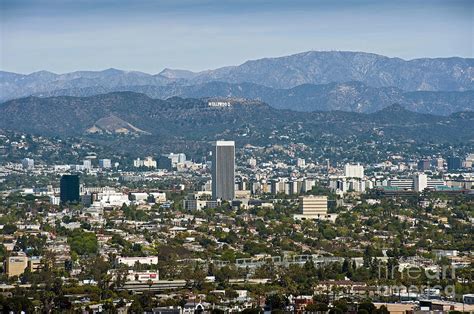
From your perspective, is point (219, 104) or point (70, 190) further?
point (219, 104)

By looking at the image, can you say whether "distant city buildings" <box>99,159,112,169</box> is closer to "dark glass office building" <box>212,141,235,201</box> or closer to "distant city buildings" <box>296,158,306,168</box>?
"distant city buildings" <box>296,158,306,168</box>

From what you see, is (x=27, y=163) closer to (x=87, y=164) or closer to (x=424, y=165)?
(x=87, y=164)

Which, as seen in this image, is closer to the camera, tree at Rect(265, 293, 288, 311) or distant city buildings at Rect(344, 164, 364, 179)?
tree at Rect(265, 293, 288, 311)

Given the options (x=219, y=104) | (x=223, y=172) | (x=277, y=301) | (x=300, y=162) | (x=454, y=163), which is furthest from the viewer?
(x=219, y=104)

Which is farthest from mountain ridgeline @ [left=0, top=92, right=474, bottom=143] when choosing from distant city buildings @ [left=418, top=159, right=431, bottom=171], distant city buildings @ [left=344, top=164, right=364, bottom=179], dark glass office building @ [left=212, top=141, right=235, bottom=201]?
dark glass office building @ [left=212, top=141, right=235, bottom=201]

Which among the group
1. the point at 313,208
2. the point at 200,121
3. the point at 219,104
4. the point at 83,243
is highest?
the point at 219,104

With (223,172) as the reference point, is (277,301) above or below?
below

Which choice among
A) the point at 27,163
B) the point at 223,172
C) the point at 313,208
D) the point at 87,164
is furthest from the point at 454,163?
the point at 313,208

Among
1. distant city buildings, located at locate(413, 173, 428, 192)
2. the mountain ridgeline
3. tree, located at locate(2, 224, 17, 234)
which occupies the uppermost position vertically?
the mountain ridgeline
